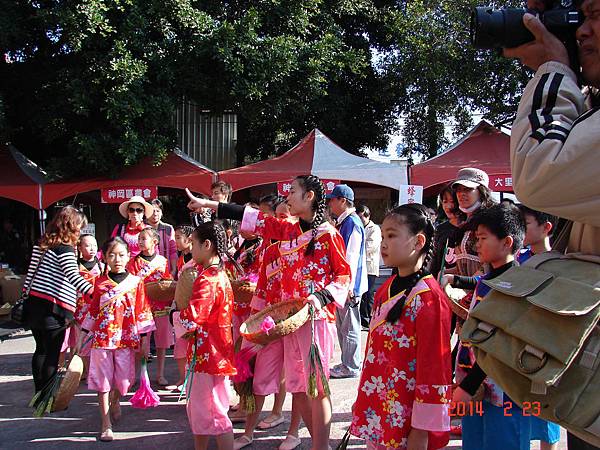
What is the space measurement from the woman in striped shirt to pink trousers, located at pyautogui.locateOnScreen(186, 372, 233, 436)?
166 cm

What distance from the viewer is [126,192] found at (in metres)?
10.9

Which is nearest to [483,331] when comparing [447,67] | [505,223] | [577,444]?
[577,444]

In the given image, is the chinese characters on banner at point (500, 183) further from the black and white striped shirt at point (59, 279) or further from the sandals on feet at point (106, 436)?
the sandals on feet at point (106, 436)

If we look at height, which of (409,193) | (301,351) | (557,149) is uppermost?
(409,193)

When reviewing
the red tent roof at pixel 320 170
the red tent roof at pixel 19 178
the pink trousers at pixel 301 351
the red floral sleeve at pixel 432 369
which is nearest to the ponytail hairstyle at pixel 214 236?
the pink trousers at pixel 301 351

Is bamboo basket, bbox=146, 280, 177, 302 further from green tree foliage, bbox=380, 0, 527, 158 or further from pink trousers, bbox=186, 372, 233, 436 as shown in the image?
green tree foliage, bbox=380, 0, 527, 158

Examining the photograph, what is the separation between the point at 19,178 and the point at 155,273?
22.3 ft

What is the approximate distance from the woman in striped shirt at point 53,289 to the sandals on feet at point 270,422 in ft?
5.97

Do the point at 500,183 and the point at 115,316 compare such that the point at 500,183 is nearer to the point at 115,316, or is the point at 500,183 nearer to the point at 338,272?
the point at 338,272

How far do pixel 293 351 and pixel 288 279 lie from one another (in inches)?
18.2

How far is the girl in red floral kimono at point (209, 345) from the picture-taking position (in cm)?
344

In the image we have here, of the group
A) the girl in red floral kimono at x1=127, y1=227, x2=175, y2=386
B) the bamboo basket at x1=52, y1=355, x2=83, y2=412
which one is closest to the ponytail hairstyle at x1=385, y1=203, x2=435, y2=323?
the bamboo basket at x1=52, y1=355, x2=83, y2=412

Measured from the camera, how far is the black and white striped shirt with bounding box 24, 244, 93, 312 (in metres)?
4.66

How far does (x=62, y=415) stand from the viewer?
15.5 feet
